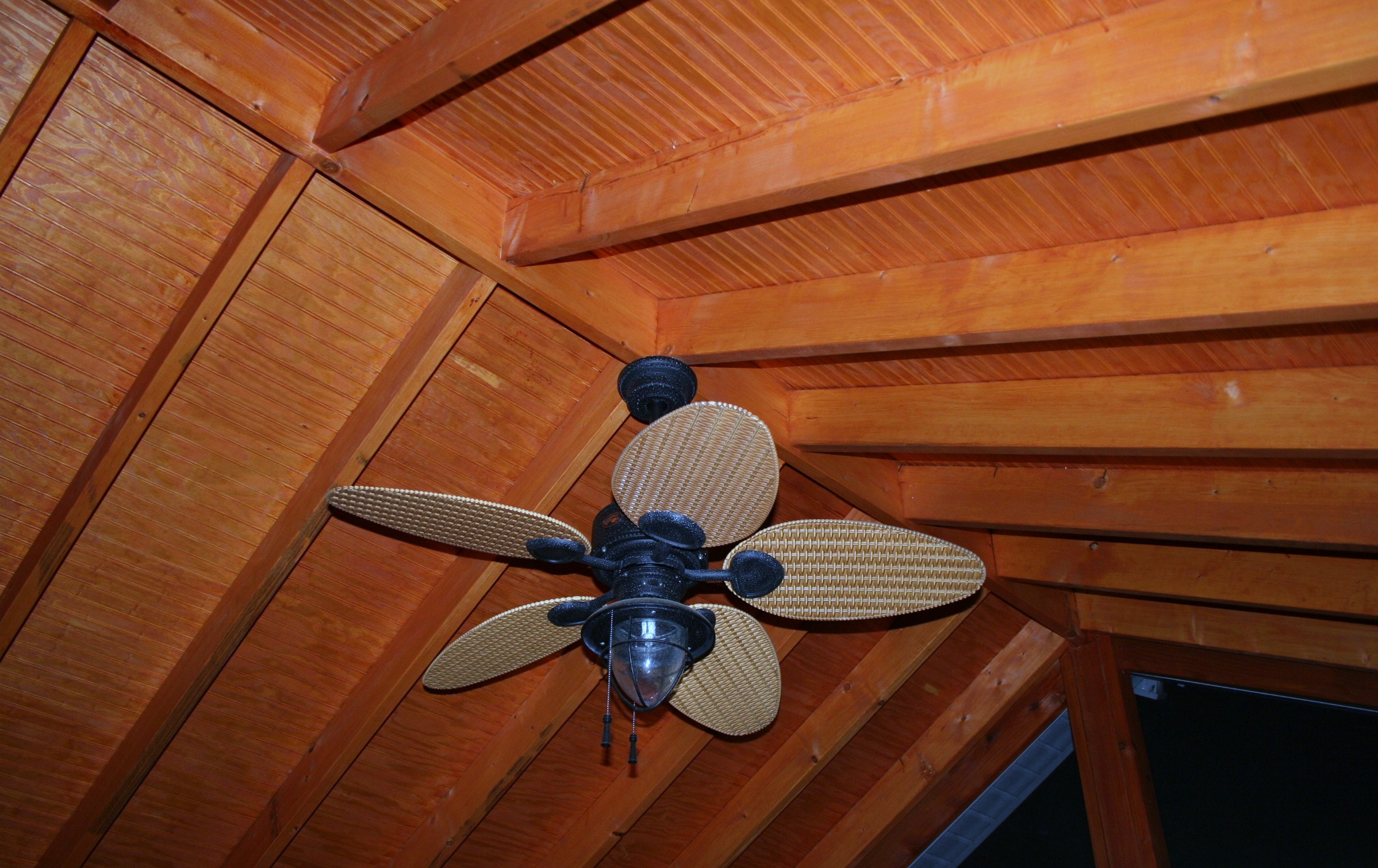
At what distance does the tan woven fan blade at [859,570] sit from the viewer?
202cm

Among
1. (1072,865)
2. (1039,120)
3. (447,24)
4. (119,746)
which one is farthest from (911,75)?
(1072,865)

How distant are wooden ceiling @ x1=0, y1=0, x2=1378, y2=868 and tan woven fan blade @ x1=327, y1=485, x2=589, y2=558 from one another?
0.68 meters

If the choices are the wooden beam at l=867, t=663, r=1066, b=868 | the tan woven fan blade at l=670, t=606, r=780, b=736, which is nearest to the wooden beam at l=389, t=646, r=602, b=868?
the tan woven fan blade at l=670, t=606, r=780, b=736

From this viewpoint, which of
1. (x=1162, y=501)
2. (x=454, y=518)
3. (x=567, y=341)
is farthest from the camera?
(x=1162, y=501)

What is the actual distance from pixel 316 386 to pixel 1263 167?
2.25 m

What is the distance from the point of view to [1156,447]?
2568 mm

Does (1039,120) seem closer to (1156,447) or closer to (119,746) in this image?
(1156,447)

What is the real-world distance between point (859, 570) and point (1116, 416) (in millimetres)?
991

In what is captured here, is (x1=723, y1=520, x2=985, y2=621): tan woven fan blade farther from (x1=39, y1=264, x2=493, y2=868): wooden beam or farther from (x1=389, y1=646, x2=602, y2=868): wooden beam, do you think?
(x1=389, y1=646, x2=602, y2=868): wooden beam

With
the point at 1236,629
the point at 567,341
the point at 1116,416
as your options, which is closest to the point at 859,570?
the point at 1116,416

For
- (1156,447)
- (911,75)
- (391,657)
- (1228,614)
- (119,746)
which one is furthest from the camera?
(1228,614)

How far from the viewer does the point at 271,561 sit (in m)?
2.75

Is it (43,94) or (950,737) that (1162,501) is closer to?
(950,737)

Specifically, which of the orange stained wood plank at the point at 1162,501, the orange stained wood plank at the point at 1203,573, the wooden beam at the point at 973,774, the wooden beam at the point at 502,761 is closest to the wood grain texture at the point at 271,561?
the wooden beam at the point at 502,761
